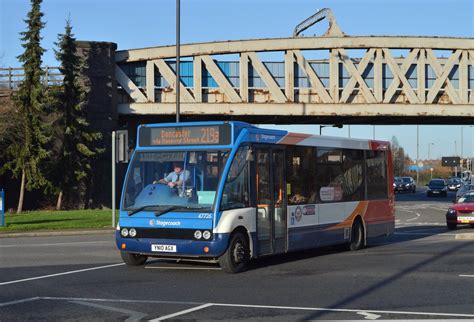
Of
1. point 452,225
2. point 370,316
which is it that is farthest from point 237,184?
point 452,225

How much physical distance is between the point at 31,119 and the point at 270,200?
25566mm

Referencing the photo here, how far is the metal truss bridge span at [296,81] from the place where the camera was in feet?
133

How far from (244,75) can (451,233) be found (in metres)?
19.6

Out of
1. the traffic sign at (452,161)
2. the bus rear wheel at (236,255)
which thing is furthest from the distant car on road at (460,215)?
the traffic sign at (452,161)

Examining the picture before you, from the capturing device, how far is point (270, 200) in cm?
1436

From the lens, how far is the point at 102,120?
39.8m

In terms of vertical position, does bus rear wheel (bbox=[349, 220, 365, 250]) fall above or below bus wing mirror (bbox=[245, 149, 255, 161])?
below

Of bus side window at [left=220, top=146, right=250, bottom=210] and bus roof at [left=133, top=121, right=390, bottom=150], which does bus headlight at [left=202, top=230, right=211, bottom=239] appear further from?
bus roof at [left=133, top=121, right=390, bottom=150]

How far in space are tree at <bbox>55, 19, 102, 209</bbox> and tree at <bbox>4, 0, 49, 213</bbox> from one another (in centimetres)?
122

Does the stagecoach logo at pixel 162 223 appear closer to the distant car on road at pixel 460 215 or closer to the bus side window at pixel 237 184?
the bus side window at pixel 237 184

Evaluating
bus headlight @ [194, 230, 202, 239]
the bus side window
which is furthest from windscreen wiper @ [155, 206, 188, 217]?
the bus side window

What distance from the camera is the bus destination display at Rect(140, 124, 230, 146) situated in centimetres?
1352

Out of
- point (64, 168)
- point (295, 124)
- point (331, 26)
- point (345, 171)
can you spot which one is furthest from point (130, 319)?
point (295, 124)

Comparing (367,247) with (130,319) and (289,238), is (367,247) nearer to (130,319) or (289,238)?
(289,238)
